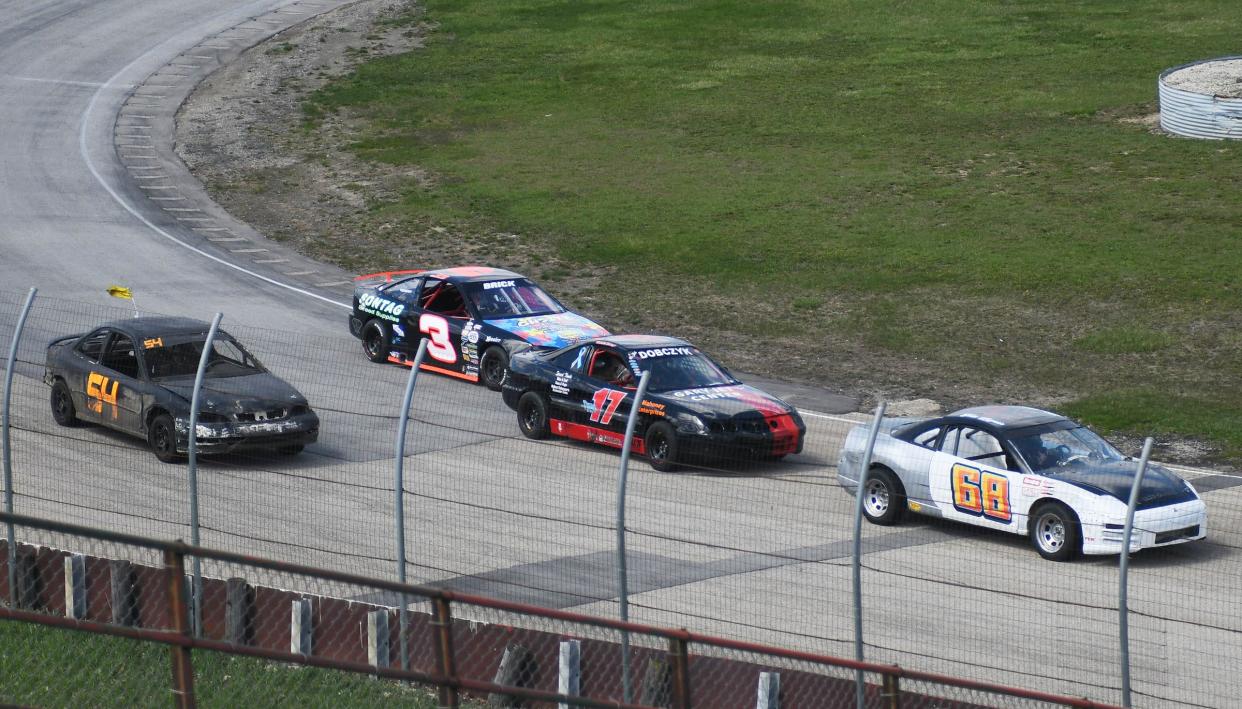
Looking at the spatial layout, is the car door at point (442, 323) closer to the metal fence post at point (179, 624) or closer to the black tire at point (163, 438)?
the black tire at point (163, 438)

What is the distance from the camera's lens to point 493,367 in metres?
20.8

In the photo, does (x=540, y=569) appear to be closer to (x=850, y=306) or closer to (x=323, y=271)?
(x=850, y=306)

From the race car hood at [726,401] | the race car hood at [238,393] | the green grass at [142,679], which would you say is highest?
the green grass at [142,679]

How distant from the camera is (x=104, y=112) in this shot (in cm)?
4138

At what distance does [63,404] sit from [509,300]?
254 inches

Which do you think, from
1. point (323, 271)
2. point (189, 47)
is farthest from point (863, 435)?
point (189, 47)

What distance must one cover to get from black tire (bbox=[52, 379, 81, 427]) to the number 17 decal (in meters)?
5.66

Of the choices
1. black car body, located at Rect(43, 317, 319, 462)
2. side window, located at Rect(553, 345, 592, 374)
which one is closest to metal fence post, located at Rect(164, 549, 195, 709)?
black car body, located at Rect(43, 317, 319, 462)

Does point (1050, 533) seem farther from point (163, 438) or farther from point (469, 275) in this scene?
point (469, 275)

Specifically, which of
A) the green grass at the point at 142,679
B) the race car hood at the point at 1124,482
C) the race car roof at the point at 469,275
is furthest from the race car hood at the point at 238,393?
the race car hood at the point at 1124,482

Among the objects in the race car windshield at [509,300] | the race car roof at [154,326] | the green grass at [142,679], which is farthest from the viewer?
the race car windshield at [509,300]

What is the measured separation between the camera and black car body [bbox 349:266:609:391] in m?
20.9

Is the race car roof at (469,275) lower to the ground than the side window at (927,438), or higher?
higher

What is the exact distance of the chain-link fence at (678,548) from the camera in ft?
38.5
